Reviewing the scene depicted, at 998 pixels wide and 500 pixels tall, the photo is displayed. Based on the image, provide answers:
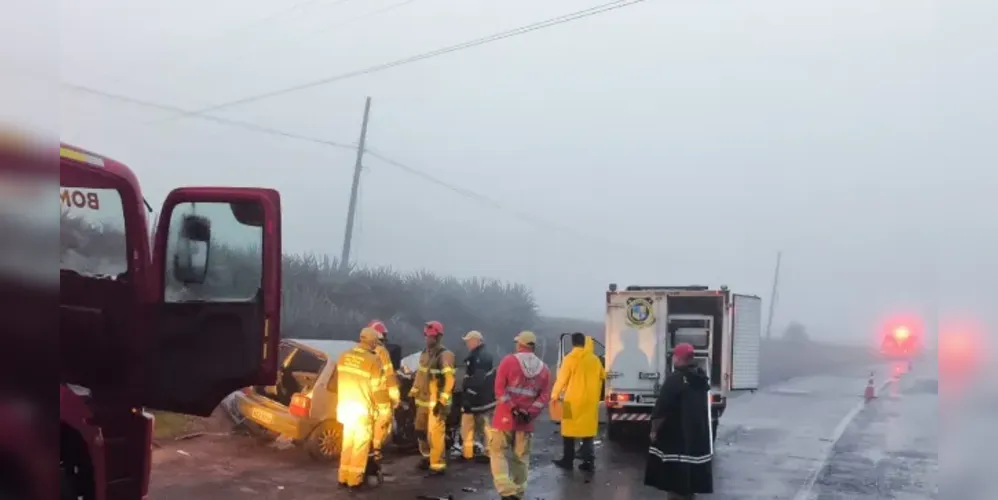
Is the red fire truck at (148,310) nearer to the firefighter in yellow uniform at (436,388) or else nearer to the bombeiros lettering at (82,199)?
the bombeiros lettering at (82,199)

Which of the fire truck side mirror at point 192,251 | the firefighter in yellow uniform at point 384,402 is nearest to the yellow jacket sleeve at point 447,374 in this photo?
the firefighter in yellow uniform at point 384,402

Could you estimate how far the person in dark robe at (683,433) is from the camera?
290 inches

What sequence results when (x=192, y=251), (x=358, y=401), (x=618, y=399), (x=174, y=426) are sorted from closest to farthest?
(x=192, y=251), (x=358, y=401), (x=174, y=426), (x=618, y=399)

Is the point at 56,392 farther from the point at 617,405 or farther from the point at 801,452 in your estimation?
the point at 801,452

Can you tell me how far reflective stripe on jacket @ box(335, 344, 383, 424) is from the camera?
27.5ft

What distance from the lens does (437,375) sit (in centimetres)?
980

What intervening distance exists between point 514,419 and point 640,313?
5.76 m

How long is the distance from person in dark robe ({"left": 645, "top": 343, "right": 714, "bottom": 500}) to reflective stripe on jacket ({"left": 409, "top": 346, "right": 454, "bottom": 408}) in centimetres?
304

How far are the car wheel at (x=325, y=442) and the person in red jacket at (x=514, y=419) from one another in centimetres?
263

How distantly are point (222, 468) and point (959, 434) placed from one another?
8586 mm

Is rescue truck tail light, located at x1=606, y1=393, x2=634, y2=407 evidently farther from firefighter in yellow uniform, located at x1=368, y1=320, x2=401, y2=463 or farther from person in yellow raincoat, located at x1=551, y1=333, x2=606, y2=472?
firefighter in yellow uniform, located at x1=368, y1=320, x2=401, y2=463

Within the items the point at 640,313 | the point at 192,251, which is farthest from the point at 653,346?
the point at 192,251

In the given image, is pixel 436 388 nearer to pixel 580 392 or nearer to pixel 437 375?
pixel 437 375

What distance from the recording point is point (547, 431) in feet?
47.7
